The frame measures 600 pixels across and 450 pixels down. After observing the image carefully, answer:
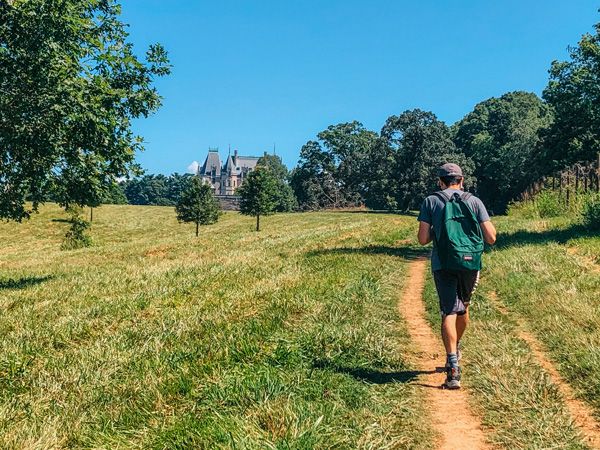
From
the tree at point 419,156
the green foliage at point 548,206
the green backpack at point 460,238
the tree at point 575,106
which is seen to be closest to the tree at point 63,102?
the green backpack at point 460,238

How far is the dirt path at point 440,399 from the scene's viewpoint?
3531mm

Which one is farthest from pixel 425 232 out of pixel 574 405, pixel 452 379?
pixel 574 405

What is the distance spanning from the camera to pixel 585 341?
5.27 m

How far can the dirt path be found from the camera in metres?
3.53

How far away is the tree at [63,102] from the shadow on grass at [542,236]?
11728 millimetres

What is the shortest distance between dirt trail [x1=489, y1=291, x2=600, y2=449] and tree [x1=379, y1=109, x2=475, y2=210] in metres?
51.6

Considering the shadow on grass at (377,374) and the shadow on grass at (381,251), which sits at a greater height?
the shadow on grass at (381,251)

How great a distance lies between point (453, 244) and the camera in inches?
184

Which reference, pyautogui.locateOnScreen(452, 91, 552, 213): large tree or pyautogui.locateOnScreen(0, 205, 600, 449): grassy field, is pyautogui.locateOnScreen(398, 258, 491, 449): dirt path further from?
pyautogui.locateOnScreen(452, 91, 552, 213): large tree

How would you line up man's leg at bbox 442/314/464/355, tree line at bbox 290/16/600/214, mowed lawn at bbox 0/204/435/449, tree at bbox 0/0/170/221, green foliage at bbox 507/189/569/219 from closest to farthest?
mowed lawn at bbox 0/204/435/449, man's leg at bbox 442/314/464/355, tree at bbox 0/0/170/221, green foliage at bbox 507/189/569/219, tree line at bbox 290/16/600/214

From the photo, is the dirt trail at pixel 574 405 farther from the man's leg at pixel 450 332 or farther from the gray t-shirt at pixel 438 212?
the gray t-shirt at pixel 438 212

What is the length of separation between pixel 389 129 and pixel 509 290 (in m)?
55.6

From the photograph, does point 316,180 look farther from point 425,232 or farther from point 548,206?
point 425,232

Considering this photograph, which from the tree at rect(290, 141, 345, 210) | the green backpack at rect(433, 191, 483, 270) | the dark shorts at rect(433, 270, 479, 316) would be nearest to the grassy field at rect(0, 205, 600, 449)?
the dark shorts at rect(433, 270, 479, 316)
